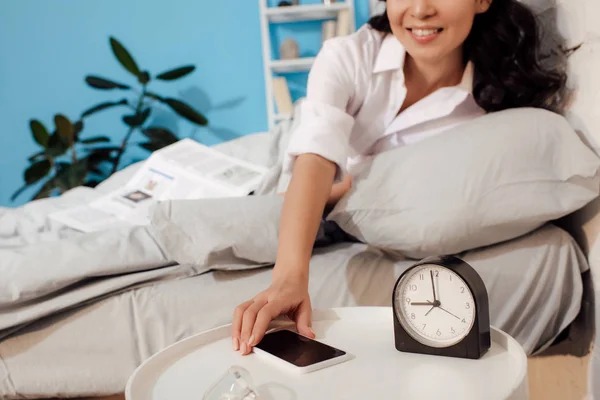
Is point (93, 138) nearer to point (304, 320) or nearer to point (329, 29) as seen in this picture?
point (329, 29)

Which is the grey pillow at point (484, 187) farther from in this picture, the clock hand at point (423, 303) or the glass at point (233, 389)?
the glass at point (233, 389)

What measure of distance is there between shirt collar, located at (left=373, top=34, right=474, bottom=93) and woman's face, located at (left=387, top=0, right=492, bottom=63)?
0.04m

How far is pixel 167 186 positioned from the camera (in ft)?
4.76

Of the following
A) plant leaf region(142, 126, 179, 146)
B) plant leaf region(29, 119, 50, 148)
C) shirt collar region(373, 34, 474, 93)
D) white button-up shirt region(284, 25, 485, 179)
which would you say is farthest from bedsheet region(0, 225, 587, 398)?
plant leaf region(29, 119, 50, 148)

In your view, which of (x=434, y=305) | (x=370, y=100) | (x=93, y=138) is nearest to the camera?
(x=434, y=305)

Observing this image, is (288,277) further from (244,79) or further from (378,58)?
(244,79)

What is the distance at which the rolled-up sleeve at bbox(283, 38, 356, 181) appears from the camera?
98cm

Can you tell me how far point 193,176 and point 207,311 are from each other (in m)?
0.60

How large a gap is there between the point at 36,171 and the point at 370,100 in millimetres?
1823

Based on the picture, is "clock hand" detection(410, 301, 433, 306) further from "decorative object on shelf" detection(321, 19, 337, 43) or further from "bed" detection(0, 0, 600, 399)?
"decorative object on shelf" detection(321, 19, 337, 43)

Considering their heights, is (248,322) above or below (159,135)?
above

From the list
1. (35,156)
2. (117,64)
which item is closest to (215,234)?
(35,156)

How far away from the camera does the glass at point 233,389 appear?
0.50m

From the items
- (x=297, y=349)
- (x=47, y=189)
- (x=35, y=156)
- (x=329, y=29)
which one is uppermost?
(x=329, y=29)
